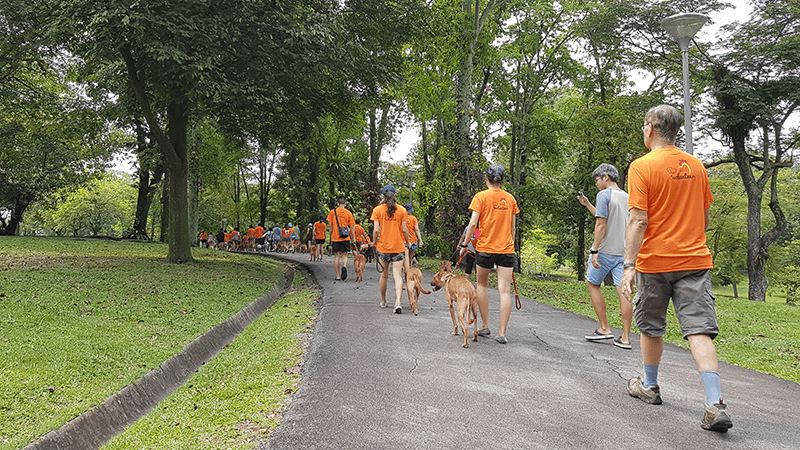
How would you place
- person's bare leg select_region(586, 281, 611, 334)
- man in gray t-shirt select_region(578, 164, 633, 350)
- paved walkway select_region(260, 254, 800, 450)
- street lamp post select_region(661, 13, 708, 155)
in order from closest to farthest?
paved walkway select_region(260, 254, 800, 450)
man in gray t-shirt select_region(578, 164, 633, 350)
person's bare leg select_region(586, 281, 611, 334)
street lamp post select_region(661, 13, 708, 155)

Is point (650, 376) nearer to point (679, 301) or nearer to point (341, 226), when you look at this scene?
point (679, 301)

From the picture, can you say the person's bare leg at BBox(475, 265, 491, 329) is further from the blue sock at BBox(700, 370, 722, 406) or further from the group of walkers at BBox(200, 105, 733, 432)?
the blue sock at BBox(700, 370, 722, 406)

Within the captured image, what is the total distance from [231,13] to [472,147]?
33.1 feet

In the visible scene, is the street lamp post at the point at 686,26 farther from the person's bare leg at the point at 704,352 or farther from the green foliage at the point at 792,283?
the green foliage at the point at 792,283

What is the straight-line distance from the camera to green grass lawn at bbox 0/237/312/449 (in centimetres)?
431

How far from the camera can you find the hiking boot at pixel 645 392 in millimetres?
4483

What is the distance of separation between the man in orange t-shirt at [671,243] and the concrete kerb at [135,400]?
4233mm

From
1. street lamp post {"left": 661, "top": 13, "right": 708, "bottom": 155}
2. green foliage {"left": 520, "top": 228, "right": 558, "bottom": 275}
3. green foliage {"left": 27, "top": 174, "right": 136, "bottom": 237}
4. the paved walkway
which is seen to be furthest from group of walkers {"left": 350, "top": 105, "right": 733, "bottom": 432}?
green foliage {"left": 27, "top": 174, "right": 136, "bottom": 237}

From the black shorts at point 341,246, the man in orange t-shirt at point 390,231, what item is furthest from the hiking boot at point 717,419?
the black shorts at point 341,246

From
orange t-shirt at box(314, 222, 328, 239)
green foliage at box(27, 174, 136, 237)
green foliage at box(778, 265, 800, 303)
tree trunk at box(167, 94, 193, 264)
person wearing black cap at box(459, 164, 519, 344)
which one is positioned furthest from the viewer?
green foliage at box(27, 174, 136, 237)

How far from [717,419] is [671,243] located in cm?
127

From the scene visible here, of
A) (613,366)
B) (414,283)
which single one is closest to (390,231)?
(414,283)

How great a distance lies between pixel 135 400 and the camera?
16.2 feet

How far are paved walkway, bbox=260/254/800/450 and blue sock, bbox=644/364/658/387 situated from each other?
19 centimetres
